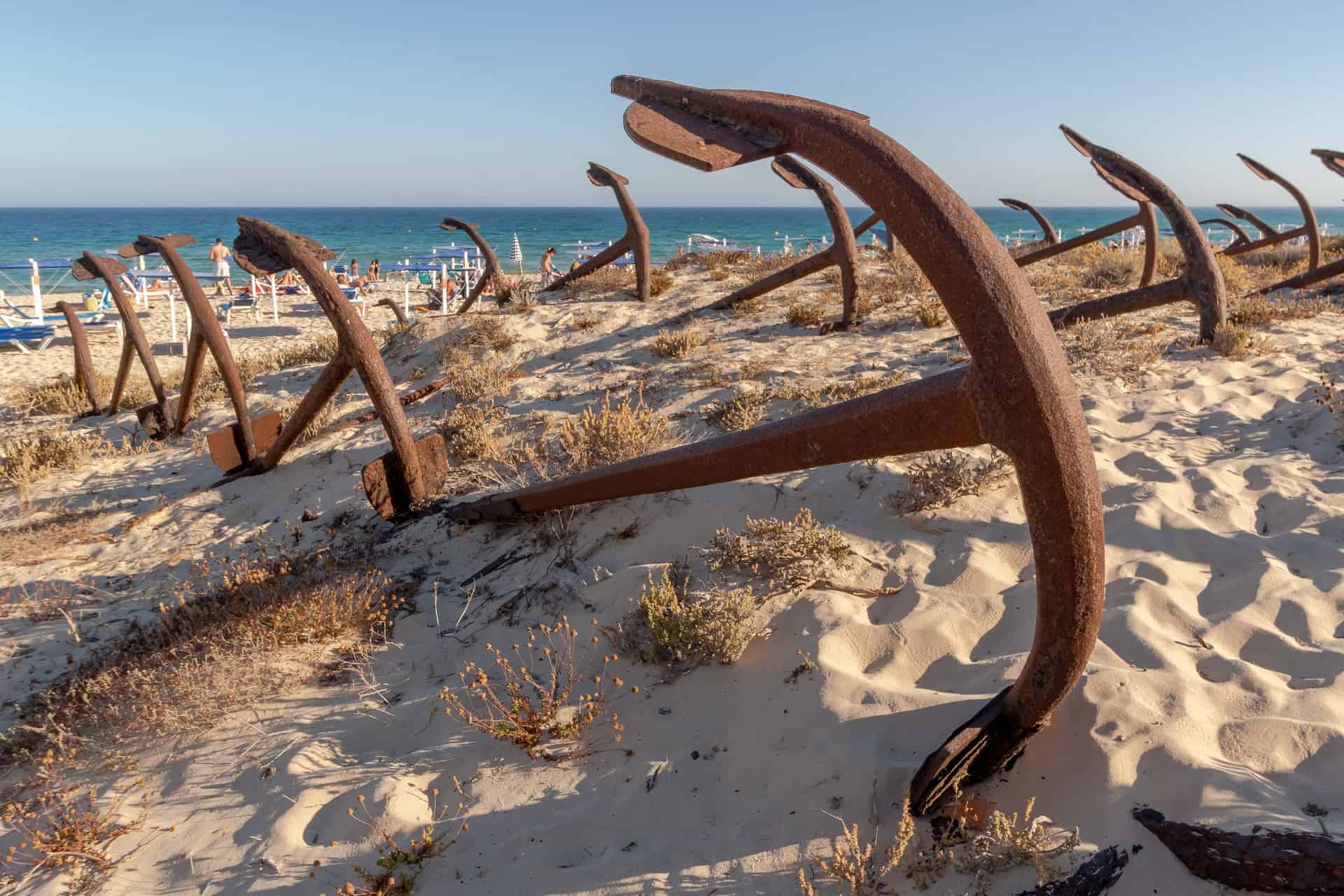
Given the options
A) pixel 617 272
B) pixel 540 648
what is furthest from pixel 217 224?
pixel 540 648

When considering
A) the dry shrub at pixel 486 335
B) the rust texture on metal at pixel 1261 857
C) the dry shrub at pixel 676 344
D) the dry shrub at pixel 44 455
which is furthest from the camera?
the dry shrub at pixel 486 335

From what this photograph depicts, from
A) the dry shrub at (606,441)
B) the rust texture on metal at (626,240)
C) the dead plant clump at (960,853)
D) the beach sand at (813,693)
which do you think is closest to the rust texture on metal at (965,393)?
the dead plant clump at (960,853)

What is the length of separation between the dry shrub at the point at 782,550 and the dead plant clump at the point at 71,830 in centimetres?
205

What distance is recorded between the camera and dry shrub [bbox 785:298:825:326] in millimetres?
6570

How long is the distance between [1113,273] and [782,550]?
725cm

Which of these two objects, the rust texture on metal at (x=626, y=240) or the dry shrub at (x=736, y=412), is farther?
the rust texture on metal at (x=626, y=240)

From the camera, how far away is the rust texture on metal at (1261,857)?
1326 mm

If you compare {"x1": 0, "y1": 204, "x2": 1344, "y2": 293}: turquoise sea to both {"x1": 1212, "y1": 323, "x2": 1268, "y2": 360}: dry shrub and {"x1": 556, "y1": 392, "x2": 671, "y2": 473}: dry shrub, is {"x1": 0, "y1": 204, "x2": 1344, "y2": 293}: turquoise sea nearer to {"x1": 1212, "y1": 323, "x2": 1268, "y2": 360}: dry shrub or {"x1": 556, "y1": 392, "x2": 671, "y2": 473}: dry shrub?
{"x1": 556, "y1": 392, "x2": 671, "y2": 473}: dry shrub

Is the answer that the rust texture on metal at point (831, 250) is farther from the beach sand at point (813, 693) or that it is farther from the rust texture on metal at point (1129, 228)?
the beach sand at point (813, 693)

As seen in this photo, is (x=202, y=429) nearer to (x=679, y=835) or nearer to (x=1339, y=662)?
(x=679, y=835)

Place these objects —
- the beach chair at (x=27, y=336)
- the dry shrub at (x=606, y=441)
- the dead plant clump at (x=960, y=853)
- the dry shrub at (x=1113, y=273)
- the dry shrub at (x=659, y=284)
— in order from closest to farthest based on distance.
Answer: the dead plant clump at (x=960, y=853) → the dry shrub at (x=606, y=441) → the dry shrub at (x=1113, y=273) → the dry shrub at (x=659, y=284) → the beach chair at (x=27, y=336)

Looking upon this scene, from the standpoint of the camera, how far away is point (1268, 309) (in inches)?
219

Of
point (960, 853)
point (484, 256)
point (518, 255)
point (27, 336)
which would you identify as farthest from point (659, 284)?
point (518, 255)

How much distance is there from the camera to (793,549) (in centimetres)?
281
